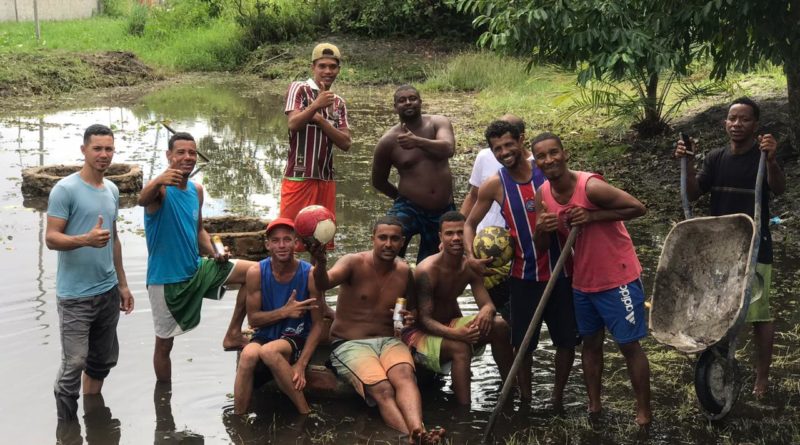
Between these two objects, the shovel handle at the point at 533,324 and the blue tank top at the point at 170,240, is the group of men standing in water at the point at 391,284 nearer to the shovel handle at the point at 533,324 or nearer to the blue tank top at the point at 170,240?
the blue tank top at the point at 170,240

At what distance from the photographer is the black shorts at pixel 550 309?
6.01 metres

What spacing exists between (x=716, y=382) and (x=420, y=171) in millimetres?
2630

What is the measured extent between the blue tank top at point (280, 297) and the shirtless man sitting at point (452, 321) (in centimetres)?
67

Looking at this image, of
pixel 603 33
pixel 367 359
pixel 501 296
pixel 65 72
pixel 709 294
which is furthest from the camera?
pixel 65 72

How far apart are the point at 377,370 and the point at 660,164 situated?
7.28 metres

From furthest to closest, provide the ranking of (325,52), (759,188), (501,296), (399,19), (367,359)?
1. (399,19)
2. (325,52)
3. (501,296)
4. (367,359)
5. (759,188)

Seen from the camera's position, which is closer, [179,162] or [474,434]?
[474,434]

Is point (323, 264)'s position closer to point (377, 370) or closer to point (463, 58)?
point (377, 370)

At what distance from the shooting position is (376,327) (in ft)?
20.4

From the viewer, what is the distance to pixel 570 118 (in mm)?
15773

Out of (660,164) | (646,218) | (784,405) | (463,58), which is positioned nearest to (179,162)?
(784,405)

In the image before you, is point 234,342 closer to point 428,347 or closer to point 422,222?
point 428,347

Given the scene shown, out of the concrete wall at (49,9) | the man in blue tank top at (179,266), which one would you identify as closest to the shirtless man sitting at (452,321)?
the man in blue tank top at (179,266)

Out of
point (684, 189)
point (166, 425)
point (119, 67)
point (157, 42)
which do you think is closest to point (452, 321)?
point (684, 189)
